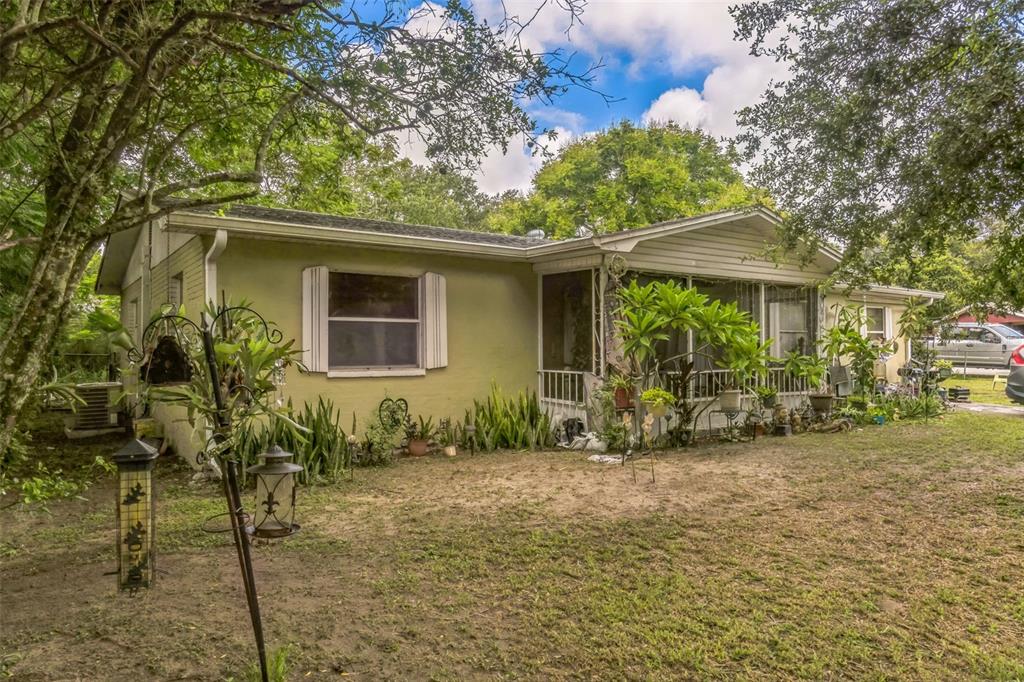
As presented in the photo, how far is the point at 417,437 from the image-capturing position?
714cm

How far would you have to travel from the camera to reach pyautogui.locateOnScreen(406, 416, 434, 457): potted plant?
7.08 meters

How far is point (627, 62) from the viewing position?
493 cm

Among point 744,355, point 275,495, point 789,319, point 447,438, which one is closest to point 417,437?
point 447,438

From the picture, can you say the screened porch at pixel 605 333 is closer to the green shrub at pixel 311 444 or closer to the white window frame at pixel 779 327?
the white window frame at pixel 779 327

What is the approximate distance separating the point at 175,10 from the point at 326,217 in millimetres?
5307

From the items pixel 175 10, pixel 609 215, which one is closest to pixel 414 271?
pixel 175 10

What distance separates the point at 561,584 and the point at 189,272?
565 centimetres

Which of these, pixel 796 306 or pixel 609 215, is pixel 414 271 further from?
pixel 609 215

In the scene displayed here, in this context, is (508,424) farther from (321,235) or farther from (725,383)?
(725,383)

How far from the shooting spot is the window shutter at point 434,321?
24.1 ft

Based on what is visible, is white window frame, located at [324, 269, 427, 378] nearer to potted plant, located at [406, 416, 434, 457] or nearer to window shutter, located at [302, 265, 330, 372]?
window shutter, located at [302, 265, 330, 372]

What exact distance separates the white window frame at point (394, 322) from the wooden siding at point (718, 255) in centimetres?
266

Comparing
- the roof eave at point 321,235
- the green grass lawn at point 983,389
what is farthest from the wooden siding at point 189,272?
the green grass lawn at point 983,389

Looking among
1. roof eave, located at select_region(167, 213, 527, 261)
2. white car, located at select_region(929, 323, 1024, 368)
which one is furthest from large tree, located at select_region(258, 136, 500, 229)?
white car, located at select_region(929, 323, 1024, 368)
